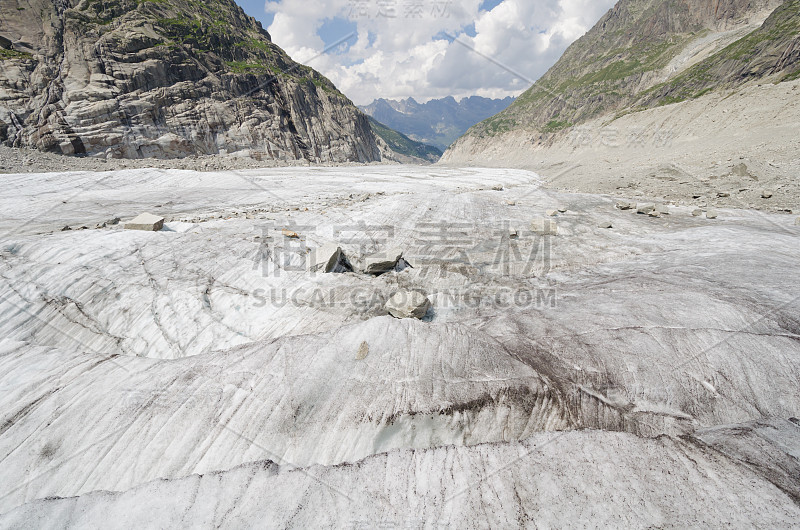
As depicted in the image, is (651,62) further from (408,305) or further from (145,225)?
(145,225)

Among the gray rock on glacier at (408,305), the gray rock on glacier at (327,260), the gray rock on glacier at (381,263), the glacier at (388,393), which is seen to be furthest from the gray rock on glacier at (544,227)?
the gray rock on glacier at (327,260)

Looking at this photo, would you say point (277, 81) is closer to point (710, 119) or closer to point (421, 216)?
point (421, 216)

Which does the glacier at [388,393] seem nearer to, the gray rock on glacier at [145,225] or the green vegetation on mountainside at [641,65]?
the gray rock on glacier at [145,225]

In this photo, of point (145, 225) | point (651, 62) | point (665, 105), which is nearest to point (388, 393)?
point (145, 225)

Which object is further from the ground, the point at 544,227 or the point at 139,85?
the point at 139,85

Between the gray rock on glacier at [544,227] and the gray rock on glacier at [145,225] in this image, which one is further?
the gray rock on glacier at [544,227]

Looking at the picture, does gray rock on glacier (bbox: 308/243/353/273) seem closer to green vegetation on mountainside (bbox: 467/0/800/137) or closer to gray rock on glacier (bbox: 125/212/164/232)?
gray rock on glacier (bbox: 125/212/164/232)

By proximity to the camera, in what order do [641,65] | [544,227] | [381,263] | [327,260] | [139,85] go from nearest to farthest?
[327,260] < [381,263] < [544,227] < [139,85] < [641,65]
